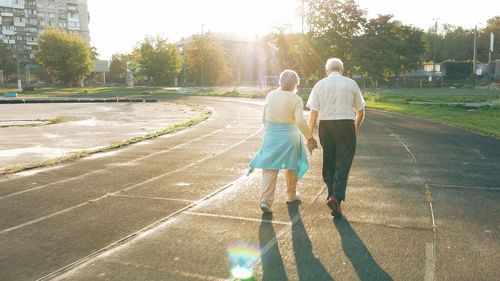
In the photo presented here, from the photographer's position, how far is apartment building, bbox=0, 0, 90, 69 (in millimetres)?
106312

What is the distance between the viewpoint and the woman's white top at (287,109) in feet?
18.2

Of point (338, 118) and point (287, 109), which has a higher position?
point (287, 109)

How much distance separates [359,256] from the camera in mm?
4098

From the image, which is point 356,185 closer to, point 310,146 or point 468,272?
point 310,146

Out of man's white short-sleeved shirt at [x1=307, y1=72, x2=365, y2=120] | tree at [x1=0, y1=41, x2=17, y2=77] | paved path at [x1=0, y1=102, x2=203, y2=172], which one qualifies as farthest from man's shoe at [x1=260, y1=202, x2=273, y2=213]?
tree at [x1=0, y1=41, x2=17, y2=77]

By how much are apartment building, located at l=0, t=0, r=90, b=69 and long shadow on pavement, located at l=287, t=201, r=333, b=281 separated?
112 m

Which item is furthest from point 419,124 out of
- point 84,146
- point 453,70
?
point 453,70

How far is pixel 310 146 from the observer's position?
5730mm

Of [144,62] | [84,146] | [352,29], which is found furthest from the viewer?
[144,62]

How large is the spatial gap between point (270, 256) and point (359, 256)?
86 centimetres

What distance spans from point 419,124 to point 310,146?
13418 mm

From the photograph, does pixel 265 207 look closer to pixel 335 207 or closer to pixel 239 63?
pixel 335 207

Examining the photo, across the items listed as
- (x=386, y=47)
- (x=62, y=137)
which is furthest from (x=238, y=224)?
(x=386, y=47)

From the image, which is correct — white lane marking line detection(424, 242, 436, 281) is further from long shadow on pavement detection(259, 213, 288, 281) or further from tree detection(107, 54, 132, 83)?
tree detection(107, 54, 132, 83)
